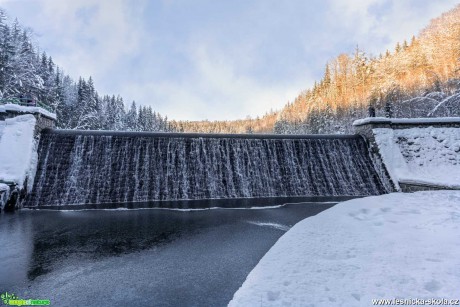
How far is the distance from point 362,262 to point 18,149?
16.0m

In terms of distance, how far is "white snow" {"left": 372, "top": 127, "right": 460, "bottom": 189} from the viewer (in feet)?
58.8

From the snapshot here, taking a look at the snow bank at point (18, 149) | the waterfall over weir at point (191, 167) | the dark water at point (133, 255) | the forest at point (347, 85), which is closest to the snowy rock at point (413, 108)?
the forest at point (347, 85)

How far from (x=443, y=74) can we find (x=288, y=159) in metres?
35.4

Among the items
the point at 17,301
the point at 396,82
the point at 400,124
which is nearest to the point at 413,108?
the point at 396,82

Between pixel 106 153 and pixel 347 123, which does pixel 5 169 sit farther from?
pixel 347 123

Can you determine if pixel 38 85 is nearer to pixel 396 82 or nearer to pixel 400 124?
pixel 400 124

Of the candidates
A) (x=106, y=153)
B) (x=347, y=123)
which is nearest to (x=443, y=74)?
(x=347, y=123)

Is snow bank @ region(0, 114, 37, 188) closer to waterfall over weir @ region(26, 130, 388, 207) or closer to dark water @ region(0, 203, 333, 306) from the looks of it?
waterfall over weir @ region(26, 130, 388, 207)

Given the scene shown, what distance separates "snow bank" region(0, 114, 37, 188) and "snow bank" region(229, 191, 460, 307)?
13064 mm

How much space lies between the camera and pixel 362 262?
5.13m

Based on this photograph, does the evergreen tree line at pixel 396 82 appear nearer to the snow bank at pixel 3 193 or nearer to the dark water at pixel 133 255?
the dark water at pixel 133 255

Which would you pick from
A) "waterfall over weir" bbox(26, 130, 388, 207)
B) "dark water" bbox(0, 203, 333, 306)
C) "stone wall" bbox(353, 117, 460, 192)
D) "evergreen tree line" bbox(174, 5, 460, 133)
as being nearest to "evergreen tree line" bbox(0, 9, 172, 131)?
"waterfall over weir" bbox(26, 130, 388, 207)

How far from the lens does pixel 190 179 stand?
16.6m

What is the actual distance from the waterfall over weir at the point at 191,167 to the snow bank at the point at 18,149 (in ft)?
1.97
